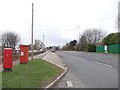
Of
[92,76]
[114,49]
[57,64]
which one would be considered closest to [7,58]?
[92,76]

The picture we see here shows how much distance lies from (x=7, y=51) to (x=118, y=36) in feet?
177

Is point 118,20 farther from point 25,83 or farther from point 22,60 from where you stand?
point 25,83

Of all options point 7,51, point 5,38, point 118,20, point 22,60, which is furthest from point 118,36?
point 7,51

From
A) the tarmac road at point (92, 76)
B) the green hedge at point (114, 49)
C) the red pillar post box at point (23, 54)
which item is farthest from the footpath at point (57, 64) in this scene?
the green hedge at point (114, 49)

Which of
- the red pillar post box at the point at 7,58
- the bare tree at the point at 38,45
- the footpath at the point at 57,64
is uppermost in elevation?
the bare tree at the point at 38,45

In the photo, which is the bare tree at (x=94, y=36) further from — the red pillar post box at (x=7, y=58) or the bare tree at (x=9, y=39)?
the red pillar post box at (x=7, y=58)

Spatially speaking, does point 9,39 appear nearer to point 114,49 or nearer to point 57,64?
point 114,49

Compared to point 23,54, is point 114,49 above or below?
above

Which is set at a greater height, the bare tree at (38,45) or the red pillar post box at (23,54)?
the bare tree at (38,45)

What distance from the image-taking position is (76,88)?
1072 centimetres

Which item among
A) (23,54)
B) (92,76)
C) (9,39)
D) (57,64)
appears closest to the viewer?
(92,76)

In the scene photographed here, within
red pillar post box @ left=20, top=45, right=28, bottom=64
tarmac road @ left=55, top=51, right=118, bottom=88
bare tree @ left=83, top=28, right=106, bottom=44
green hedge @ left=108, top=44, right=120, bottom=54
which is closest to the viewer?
tarmac road @ left=55, top=51, right=118, bottom=88

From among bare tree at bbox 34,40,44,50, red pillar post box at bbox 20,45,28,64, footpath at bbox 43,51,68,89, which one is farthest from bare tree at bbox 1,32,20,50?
red pillar post box at bbox 20,45,28,64

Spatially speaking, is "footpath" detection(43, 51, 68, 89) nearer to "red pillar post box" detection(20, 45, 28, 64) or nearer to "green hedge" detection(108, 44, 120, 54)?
"red pillar post box" detection(20, 45, 28, 64)
